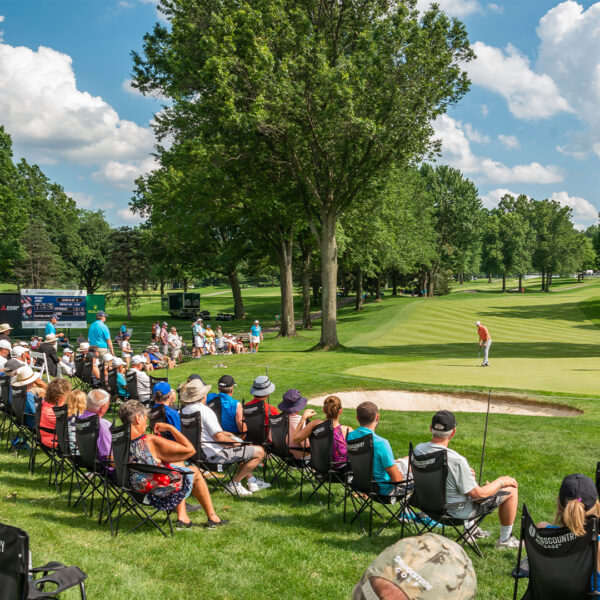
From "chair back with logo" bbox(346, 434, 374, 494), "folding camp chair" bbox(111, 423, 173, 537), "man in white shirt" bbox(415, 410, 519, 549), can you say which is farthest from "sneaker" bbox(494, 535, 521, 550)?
"folding camp chair" bbox(111, 423, 173, 537)

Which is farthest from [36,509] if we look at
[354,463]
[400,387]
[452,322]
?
[452,322]

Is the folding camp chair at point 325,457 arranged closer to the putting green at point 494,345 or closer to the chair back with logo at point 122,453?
the chair back with logo at point 122,453

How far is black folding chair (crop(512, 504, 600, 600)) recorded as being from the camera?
3432 millimetres

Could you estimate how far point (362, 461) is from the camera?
18.8 feet

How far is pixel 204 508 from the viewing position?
19.8 feet

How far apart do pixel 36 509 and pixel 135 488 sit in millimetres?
1517

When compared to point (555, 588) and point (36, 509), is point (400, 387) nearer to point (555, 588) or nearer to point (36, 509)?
point (36, 509)

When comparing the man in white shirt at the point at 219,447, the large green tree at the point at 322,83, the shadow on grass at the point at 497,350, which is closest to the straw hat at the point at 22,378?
the man in white shirt at the point at 219,447

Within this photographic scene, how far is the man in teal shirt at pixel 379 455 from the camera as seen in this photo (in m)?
5.79

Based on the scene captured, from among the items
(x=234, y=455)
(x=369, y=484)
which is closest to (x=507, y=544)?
(x=369, y=484)

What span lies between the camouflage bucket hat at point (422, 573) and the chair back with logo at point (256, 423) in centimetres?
578

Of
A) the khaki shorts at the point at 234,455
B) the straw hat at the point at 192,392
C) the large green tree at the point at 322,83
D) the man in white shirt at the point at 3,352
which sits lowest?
the khaki shorts at the point at 234,455

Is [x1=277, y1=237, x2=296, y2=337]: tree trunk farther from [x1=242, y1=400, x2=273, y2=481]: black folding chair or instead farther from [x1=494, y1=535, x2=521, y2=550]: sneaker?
[x1=494, y1=535, x2=521, y2=550]: sneaker

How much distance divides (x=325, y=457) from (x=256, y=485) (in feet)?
4.55
